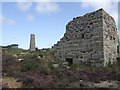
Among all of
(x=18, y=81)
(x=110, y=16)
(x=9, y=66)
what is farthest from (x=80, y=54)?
(x=18, y=81)

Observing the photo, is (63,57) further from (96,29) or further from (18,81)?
(18,81)

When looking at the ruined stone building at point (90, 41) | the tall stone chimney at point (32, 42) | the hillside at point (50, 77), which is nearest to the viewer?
the hillside at point (50, 77)

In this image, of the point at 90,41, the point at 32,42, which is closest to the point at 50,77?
the point at 90,41

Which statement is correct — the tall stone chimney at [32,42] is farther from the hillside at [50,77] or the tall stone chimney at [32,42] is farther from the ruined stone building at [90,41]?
the hillside at [50,77]

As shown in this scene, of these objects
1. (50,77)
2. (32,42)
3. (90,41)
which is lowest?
(50,77)

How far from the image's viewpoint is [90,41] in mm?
21016

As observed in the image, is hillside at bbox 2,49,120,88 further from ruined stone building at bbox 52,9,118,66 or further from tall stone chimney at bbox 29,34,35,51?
tall stone chimney at bbox 29,34,35,51

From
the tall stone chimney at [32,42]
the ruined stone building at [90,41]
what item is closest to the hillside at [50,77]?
the ruined stone building at [90,41]

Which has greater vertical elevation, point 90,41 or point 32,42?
point 32,42

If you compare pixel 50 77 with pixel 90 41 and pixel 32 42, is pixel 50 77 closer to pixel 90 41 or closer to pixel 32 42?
pixel 90 41

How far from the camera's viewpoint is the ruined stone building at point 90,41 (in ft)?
66.6

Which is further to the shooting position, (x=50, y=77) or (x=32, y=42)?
(x=32, y=42)

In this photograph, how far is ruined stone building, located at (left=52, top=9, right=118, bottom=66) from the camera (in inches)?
800

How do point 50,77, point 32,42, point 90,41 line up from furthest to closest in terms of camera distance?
point 32,42, point 90,41, point 50,77
